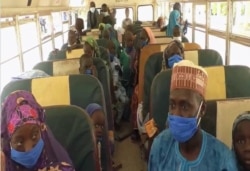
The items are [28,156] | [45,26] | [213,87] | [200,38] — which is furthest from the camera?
[200,38]

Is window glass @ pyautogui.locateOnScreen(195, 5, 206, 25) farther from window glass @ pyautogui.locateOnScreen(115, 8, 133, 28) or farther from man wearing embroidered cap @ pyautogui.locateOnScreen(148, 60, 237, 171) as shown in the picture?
window glass @ pyautogui.locateOnScreen(115, 8, 133, 28)

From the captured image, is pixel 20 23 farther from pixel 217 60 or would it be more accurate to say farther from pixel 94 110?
pixel 217 60

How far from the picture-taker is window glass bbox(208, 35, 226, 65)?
3.69 m

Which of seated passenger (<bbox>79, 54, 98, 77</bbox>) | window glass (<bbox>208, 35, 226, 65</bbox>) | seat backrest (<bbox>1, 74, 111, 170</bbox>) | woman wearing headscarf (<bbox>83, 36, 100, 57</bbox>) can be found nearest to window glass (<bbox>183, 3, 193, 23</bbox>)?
window glass (<bbox>208, 35, 226, 65</bbox>)

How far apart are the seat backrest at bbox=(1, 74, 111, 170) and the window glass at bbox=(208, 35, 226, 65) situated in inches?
69.2

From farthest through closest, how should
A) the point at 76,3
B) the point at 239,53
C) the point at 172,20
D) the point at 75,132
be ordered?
the point at 76,3
the point at 172,20
the point at 239,53
the point at 75,132

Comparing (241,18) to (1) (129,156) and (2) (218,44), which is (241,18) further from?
(1) (129,156)

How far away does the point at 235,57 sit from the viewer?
3.37 meters

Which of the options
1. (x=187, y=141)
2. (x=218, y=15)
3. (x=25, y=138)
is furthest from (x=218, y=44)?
(x=25, y=138)

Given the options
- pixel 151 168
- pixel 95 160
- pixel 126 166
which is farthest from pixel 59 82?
pixel 126 166

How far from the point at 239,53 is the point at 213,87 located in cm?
99

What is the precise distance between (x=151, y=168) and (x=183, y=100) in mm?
366

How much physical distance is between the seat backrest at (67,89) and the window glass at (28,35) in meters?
1.21

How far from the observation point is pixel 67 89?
2402 mm
